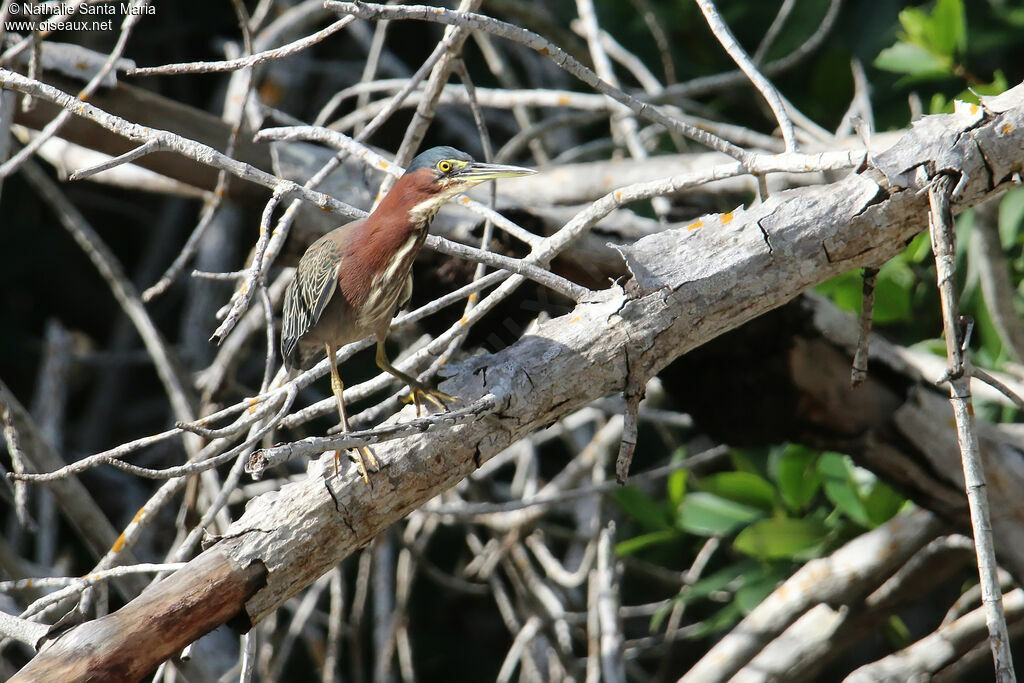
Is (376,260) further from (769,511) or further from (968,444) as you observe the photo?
(769,511)

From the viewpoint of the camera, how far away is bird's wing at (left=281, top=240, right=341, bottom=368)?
162 cm

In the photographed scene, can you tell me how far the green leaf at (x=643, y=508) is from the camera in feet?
8.58

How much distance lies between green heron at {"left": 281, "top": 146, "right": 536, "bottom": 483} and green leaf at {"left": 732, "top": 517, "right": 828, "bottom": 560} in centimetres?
116

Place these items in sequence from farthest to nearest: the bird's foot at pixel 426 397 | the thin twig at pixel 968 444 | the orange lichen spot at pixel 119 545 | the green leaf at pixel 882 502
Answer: the green leaf at pixel 882 502 → the orange lichen spot at pixel 119 545 → the bird's foot at pixel 426 397 → the thin twig at pixel 968 444

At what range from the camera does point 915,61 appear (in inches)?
102

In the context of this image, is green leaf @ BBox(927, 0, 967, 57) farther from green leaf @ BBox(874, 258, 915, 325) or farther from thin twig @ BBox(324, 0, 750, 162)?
thin twig @ BBox(324, 0, 750, 162)

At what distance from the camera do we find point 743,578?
256 cm

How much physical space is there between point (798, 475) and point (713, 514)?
27cm

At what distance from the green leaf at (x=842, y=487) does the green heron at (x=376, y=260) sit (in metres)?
1.22

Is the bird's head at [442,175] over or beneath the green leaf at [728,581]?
over

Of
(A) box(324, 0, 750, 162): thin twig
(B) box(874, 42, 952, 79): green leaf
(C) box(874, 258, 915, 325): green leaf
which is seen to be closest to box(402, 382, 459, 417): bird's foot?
(A) box(324, 0, 750, 162): thin twig

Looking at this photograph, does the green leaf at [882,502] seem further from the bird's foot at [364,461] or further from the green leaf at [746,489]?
the bird's foot at [364,461]

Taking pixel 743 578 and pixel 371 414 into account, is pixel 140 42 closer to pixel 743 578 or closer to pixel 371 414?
pixel 371 414

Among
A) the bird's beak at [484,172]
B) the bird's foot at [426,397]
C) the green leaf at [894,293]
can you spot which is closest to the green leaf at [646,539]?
the green leaf at [894,293]
